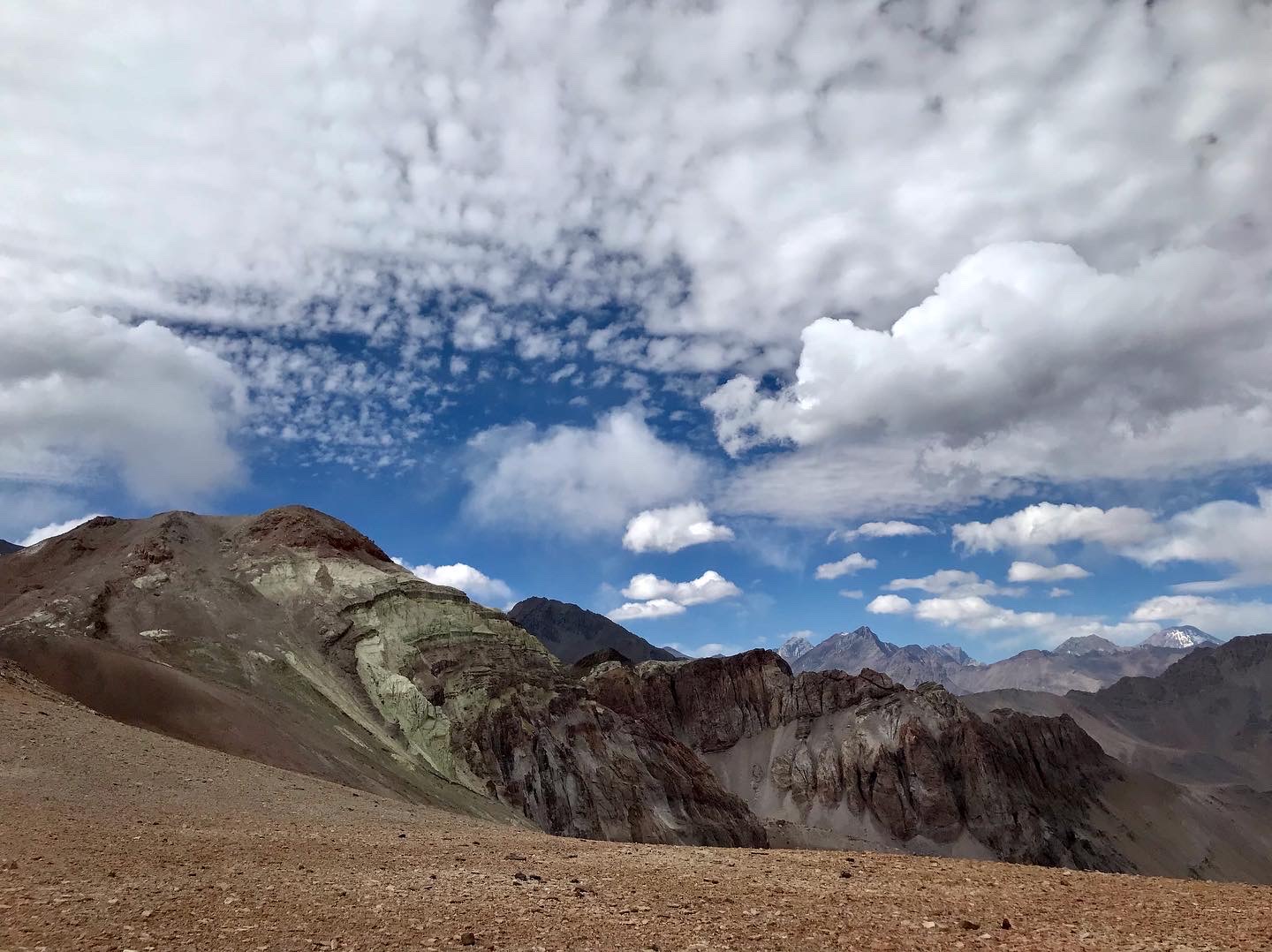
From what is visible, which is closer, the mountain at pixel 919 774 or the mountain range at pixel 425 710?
the mountain range at pixel 425 710

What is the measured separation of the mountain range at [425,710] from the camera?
37844 millimetres

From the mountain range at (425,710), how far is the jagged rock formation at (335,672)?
17cm

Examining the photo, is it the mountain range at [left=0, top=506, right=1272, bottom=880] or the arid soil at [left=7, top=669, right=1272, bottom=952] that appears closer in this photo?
the arid soil at [left=7, top=669, right=1272, bottom=952]

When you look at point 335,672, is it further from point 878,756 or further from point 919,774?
point 919,774

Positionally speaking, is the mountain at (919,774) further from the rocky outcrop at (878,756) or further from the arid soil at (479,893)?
the arid soil at (479,893)

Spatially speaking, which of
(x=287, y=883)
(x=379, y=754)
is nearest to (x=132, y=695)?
(x=379, y=754)

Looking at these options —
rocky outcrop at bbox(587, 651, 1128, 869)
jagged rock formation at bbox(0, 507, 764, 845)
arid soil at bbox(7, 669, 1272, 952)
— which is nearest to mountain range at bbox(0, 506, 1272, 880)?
jagged rock formation at bbox(0, 507, 764, 845)

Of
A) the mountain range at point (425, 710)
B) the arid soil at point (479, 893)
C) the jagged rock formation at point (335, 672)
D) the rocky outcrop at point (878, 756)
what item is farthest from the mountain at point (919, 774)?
the arid soil at point (479, 893)

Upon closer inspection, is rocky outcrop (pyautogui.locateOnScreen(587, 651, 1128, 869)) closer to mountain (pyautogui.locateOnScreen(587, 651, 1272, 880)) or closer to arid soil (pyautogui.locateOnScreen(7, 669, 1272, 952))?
mountain (pyautogui.locateOnScreen(587, 651, 1272, 880))

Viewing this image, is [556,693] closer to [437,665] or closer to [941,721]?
[437,665]

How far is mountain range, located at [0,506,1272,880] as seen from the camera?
124 ft

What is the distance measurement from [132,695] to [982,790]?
136 metres

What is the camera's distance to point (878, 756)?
136 meters

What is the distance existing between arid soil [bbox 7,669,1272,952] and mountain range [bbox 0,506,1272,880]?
59.8 ft
